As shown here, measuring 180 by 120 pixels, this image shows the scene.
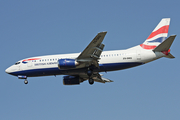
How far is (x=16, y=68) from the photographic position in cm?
4178

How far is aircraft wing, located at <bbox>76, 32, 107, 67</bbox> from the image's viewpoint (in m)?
34.0

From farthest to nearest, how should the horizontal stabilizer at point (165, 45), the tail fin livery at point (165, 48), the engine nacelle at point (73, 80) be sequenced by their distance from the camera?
the engine nacelle at point (73, 80), the tail fin livery at point (165, 48), the horizontal stabilizer at point (165, 45)

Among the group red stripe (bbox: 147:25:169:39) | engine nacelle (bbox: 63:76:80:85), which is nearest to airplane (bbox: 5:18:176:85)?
red stripe (bbox: 147:25:169:39)

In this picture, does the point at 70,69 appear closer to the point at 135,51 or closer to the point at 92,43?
the point at 92,43

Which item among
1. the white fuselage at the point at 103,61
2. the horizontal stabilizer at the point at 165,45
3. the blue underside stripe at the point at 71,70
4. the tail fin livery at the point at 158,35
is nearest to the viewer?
the horizontal stabilizer at the point at 165,45

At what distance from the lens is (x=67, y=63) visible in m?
37.0

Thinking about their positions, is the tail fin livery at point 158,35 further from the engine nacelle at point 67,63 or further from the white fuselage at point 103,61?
the engine nacelle at point 67,63

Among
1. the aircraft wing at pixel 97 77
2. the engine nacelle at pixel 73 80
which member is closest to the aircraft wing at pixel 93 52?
the aircraft wing at pixel 97 77

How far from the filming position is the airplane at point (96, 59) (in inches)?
1452

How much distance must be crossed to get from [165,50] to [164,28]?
5.19 m

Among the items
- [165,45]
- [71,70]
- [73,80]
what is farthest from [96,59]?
[165,45]

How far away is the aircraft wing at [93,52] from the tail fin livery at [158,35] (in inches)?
290

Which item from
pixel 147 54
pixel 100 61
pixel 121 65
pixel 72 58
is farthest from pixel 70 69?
pixel 147 54

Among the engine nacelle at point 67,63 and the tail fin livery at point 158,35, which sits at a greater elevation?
the tail fin livery at point 158,35
